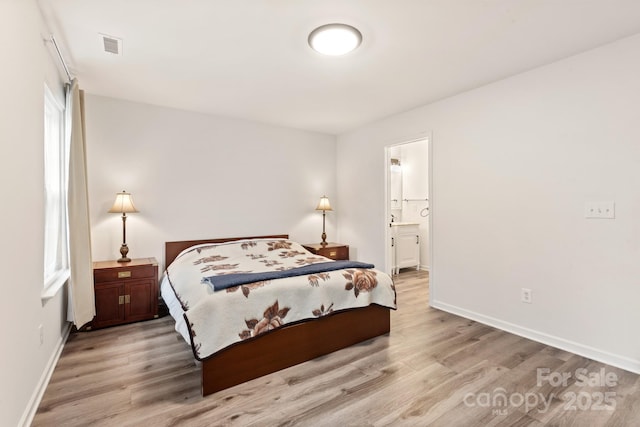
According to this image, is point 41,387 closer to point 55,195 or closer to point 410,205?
point 55,195

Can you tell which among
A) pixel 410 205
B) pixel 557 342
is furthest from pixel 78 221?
pixel 410 205

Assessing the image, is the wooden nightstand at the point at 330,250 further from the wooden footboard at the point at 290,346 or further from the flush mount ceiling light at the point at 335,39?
the flush mount ceiling light at the point at 335,39

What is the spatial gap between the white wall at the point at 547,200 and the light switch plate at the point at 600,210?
0.03 metres

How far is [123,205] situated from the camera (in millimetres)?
3268

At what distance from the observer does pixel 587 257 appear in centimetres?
242

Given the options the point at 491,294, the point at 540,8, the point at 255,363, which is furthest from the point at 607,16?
the point at 255,363

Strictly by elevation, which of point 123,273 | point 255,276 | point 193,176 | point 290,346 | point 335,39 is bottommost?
point 290,346

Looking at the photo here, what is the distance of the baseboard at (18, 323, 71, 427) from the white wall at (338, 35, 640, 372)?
3.48 meters

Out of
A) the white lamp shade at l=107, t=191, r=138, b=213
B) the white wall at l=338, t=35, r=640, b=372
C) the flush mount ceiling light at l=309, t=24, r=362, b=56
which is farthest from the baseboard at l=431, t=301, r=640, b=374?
the white lamp shade at l=107, t=191, r=138, b=213

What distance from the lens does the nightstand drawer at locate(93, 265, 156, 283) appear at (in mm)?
2986

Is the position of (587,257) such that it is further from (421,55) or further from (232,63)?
(232,63)

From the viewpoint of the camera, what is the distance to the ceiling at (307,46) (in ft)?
6.23

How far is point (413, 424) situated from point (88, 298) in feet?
9.00

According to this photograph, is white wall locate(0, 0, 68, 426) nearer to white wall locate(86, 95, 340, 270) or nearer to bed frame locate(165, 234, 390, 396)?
bed frame locate(165, 234, 390, 396)
